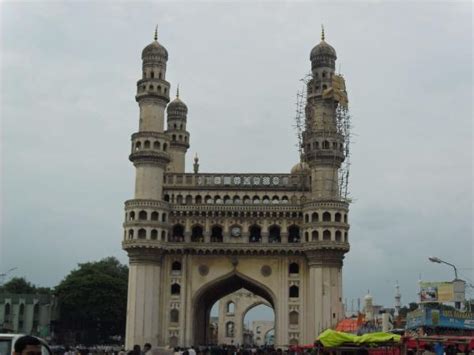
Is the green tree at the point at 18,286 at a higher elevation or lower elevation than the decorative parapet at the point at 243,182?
lower

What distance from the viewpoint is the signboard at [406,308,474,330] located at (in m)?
35.1

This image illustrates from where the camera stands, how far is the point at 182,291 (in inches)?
2015

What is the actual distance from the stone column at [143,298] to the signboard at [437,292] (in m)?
20.1

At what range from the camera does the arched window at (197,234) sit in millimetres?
52625

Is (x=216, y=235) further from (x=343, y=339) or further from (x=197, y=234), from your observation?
A: (x=343, y=339)

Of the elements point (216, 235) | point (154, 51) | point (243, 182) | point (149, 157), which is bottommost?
point (216, 235)

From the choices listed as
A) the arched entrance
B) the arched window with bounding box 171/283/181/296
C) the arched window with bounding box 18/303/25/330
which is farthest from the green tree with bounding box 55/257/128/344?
the arched window with bounding box 171/283/181/296

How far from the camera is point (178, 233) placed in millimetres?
53156

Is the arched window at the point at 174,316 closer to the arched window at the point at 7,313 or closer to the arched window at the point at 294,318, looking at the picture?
the arched window at the point at 294,318

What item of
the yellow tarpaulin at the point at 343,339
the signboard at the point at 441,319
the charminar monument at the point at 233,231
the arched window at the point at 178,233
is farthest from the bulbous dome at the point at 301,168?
the yellow tarpaulin at the point at 343,339

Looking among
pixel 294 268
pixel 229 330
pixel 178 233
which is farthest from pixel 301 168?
pixel 229 330

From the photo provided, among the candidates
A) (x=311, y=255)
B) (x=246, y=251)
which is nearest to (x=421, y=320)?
(x=311, y=255)

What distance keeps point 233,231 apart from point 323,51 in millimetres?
16353

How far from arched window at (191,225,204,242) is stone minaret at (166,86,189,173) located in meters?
9.26
